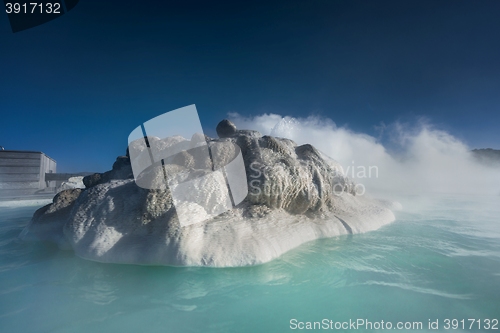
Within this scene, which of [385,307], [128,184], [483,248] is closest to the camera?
[385,307]

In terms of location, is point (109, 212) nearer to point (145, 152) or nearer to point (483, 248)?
point (145, 152)

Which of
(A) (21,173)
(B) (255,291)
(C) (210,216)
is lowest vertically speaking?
(B) (255,291)

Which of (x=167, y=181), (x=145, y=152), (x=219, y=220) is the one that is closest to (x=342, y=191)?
(x=219, y=220)

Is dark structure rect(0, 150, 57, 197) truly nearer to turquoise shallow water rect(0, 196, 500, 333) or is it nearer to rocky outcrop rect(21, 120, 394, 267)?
rocky outcrop rect(21, 120, 394, 267)

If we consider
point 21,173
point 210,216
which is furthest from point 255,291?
point 21,173

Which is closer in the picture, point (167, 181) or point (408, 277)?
point (408, 277)

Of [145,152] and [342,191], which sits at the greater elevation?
[145,152]

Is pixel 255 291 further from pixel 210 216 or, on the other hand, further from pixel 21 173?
pixel 21 173
